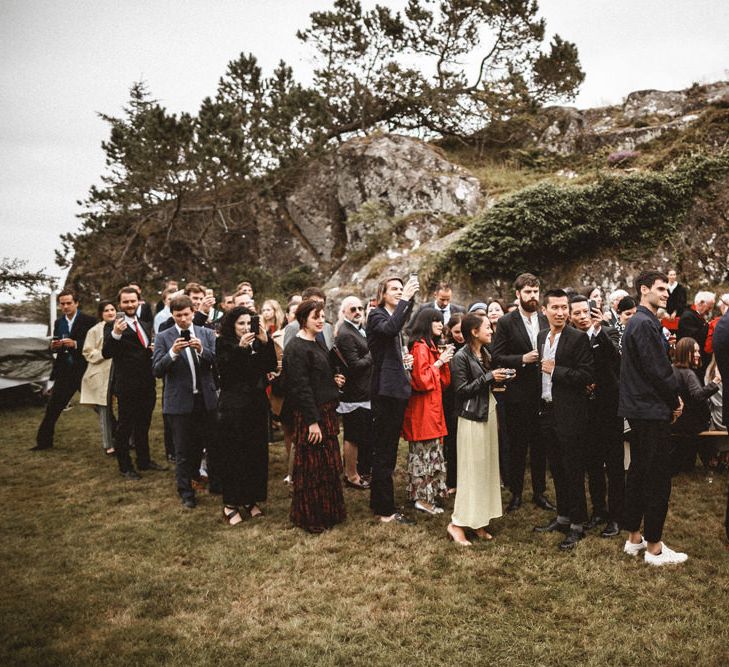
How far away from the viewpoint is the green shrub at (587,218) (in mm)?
12844

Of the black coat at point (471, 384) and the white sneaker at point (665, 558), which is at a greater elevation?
the black coat at point (471, 384)

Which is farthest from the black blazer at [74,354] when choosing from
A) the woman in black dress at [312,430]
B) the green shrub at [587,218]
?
the green shrub at [587,218]

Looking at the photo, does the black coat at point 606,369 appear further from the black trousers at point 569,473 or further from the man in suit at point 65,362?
the man in suit at point 65,362

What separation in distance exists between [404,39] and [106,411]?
64.2 feet

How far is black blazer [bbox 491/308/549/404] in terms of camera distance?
17.8ft

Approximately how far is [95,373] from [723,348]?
779 centimetres

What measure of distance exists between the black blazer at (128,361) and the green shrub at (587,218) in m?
9.10

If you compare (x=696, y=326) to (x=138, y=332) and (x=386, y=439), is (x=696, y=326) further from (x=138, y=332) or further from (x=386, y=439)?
(x=138, y=332)

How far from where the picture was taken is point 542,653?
123 inches

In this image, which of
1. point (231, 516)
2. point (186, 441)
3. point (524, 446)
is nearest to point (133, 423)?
point (186, 441)

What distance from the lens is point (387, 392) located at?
5.05m

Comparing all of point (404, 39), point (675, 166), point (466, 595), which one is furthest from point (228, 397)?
point (404, 39)

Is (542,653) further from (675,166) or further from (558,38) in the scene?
(558,38)

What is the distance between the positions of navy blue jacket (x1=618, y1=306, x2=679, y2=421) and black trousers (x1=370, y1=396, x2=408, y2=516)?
2000 millimetres
